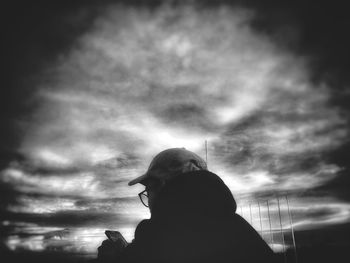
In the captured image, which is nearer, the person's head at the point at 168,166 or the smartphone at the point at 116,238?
the person's head at the point at 168,166

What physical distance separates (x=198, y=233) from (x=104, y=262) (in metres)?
1.58

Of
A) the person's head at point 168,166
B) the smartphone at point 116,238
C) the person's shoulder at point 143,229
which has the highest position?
the person's head at point 168,166

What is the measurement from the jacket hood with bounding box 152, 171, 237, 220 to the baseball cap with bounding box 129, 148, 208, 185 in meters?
0.44

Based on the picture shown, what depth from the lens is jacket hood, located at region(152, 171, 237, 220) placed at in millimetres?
2275

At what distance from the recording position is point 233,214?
239 centimetres

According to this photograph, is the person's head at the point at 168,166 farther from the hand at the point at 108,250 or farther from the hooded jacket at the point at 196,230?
the hand at the point at 108,250

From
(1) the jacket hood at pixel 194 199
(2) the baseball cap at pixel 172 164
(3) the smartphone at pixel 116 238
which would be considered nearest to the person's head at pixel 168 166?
(2) the baseball cap at pixel 172 164

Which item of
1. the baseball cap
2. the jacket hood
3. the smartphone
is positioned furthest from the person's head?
the smartphone

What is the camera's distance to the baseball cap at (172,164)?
112 inches

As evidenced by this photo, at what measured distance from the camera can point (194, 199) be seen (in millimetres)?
2307

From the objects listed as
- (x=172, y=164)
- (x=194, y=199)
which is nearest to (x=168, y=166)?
(x=172, y=164)

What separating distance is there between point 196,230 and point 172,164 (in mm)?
845

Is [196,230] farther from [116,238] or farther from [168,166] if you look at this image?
[116,238]

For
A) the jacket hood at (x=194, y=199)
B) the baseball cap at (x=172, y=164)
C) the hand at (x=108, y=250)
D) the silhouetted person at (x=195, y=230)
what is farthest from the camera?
the hand at (x=108, y=250)
